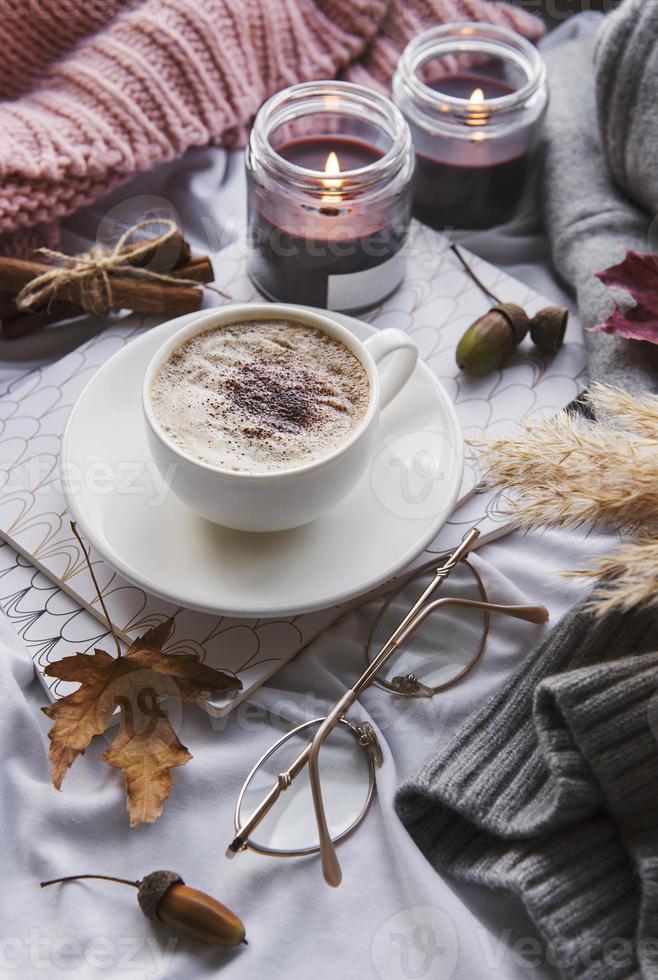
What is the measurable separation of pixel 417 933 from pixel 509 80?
1.13 m

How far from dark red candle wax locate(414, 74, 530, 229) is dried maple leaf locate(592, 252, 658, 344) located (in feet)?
0.89

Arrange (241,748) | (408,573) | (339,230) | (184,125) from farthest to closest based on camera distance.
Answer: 1. (184,125)
2. (339,230)
3. (408,573)
4. (241,748)

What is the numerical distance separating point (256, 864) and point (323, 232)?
0.72 meters

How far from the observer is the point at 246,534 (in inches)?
37.9

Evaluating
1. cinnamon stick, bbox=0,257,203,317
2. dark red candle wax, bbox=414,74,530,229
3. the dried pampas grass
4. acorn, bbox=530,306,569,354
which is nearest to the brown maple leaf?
the dried pampas grass

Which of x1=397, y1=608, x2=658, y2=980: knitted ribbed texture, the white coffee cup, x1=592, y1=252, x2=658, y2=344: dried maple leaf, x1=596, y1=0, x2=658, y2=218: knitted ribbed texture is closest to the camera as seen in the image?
x1=397, y1=608, x2=658, y2=980: knitted ribbed texture

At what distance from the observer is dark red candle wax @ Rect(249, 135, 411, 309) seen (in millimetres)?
1157

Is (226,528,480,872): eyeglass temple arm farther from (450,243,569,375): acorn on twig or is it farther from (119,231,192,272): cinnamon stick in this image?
(119,231,192,272): cinnamon stick

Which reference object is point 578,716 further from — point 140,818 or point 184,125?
point 184,125

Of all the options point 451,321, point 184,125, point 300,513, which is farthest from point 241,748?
point 184,125

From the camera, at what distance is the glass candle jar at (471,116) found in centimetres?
127

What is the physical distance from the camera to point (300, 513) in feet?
2.99

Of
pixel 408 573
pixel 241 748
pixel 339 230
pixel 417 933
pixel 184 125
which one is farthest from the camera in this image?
pixel 184 125

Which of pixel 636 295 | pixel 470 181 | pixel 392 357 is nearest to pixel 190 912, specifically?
pixel 392 357
